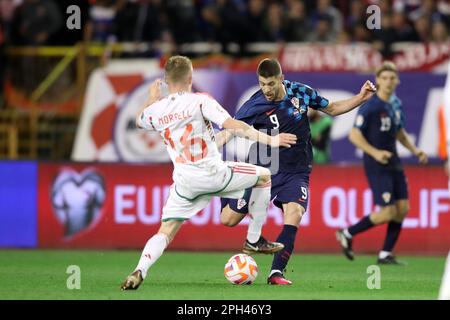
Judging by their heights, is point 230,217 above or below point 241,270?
above

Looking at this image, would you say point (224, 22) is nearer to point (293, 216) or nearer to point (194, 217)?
point (194, 217)

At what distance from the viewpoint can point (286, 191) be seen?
1191 centimetres

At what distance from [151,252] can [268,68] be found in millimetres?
2131

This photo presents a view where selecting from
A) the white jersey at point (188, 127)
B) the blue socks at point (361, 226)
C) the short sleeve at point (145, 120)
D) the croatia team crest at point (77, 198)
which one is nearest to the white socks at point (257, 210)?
the white jersey at point (188, 127)

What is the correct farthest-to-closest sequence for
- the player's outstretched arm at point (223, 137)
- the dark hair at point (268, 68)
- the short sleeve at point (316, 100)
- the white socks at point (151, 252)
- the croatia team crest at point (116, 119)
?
the croatia team crest at point (116, 119) → the short sleeve at point (316, 100) → the player's outstretched arm at point (223, 137) → the dark hair at point (268, 68) → the white socks at point (151, 252)

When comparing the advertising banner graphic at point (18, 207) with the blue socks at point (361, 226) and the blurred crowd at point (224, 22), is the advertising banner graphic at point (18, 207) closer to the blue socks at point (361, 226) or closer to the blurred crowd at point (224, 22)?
the blurred crowd at point (224, 22)

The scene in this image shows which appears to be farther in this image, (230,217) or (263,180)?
(230,217)

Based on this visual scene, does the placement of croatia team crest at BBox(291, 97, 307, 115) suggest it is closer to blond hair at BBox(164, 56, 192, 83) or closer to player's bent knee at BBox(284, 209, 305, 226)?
player's bent knee at BBox(284, 209, 305, 226)

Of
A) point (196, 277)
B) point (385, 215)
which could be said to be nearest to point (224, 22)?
point (385, 215)

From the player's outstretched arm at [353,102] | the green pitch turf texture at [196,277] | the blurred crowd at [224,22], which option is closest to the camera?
the green pitch turf texture at [196,277]

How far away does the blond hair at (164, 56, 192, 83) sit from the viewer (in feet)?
35.1

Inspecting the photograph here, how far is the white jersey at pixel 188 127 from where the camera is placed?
35.6 ft

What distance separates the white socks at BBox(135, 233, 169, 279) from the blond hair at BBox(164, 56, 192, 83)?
1495 mm

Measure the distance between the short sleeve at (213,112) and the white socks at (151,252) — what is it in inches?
48.5
